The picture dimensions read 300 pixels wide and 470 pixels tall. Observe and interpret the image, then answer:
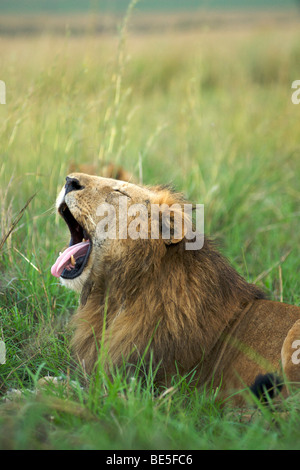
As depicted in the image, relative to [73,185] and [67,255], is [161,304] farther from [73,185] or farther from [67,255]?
[73,185]

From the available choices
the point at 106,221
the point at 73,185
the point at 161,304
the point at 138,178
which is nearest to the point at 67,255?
the point at 106,221

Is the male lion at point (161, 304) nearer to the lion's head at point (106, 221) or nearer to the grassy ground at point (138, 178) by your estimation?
the lion's head at point (106, 221)

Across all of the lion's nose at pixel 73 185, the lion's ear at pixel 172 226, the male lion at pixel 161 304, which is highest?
the lion's nose at pixel 73 185

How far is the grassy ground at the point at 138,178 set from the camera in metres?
2.51

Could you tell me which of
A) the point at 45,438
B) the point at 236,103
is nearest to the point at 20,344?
the point at 45,438

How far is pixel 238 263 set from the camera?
16.7ft

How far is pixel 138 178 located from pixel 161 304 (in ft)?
8.11

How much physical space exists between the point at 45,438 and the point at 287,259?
302cm

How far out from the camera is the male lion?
3.10 meters

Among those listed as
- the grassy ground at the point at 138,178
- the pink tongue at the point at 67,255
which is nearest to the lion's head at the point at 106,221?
the pink tongue at the point at 67,255

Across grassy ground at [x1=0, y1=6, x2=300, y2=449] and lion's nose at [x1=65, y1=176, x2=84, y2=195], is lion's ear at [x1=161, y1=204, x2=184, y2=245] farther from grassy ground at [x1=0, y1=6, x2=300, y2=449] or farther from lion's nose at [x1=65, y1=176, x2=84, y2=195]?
grassy ground at [x1=0, y1=6, x2=300, y2=449]

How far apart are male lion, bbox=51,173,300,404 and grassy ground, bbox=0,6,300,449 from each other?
0.20 m

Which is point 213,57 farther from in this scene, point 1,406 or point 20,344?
point 1,406

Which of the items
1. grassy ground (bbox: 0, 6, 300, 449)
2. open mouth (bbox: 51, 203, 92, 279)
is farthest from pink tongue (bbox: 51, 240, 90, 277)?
grassy ground (bbox: 0, 6, 300, 449)
